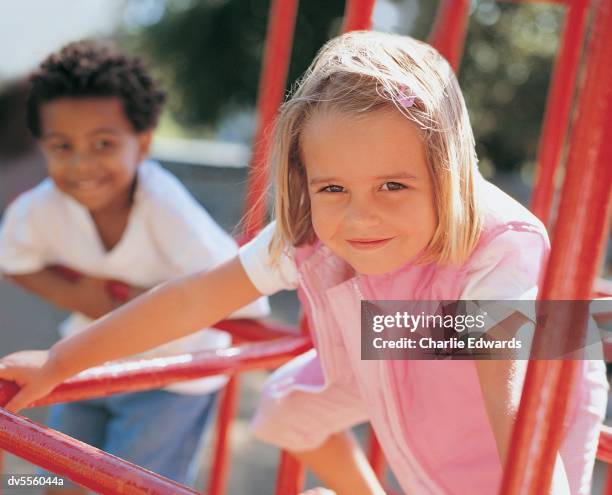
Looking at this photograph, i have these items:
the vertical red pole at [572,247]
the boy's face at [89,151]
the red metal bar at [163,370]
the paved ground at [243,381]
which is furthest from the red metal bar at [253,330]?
the vertical red pole at [572,247]

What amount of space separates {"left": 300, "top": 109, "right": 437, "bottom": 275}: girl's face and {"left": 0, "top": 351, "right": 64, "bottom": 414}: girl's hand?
317 mm

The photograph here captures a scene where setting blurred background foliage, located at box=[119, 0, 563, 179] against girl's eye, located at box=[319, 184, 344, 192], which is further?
blurred background foliage, located at box=[119, 0, 563, 179]

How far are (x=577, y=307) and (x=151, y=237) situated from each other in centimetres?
93

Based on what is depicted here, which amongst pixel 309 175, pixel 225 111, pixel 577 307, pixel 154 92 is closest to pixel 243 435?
pixel 154 92

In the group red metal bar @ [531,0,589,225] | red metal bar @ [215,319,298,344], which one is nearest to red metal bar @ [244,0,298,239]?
red metal bar @ [215,319,298,344]

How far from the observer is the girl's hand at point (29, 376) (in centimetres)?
85

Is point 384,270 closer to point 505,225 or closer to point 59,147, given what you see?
point 505,225

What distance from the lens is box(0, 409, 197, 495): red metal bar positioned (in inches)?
25.6

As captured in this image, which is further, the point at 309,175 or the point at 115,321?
the point at 115,321

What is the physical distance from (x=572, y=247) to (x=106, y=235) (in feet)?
3.40

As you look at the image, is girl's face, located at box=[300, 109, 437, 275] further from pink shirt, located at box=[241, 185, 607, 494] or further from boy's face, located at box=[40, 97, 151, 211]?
boy's face, located at box=[40, 97, 151, 211]

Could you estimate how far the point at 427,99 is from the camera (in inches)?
30.7

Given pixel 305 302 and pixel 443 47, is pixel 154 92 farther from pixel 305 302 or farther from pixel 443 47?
pixel 305 302

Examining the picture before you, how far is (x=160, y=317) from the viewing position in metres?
0.93
